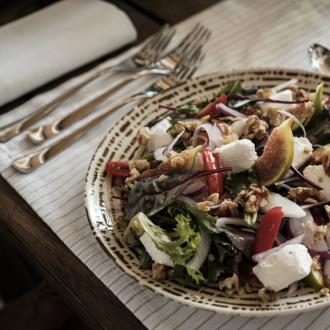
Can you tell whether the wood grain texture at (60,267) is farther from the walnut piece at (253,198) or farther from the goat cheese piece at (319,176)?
the goat cheese piece at (319,176)

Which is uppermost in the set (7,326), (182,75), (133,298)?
(182,75)

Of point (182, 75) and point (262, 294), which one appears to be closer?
point (262, 294)

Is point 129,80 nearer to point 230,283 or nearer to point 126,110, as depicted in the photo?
point 126,110

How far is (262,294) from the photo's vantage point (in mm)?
1045

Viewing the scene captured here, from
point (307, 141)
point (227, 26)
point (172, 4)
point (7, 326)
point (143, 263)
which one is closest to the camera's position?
point (143, 263)

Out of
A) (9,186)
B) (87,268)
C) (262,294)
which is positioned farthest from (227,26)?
(262,294)

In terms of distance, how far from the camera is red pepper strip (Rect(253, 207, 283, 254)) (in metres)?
1.10

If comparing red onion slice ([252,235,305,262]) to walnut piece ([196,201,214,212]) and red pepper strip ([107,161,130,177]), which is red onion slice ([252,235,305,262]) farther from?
red pepper strip ([107,161,130,177])

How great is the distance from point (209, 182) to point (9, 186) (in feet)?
1.94

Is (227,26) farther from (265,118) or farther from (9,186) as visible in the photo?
(9,186)

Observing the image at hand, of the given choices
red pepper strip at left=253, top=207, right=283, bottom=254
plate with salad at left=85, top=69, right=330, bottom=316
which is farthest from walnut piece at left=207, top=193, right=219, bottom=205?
red pepper strip at left=253, top=207, right=283, bottom=254

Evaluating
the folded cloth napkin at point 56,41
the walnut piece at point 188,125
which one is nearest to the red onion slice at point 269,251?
the walnut piece at point 188,125

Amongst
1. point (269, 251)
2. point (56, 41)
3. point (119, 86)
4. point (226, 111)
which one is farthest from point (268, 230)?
point (56, 41)

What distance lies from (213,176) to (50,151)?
0.56 m
